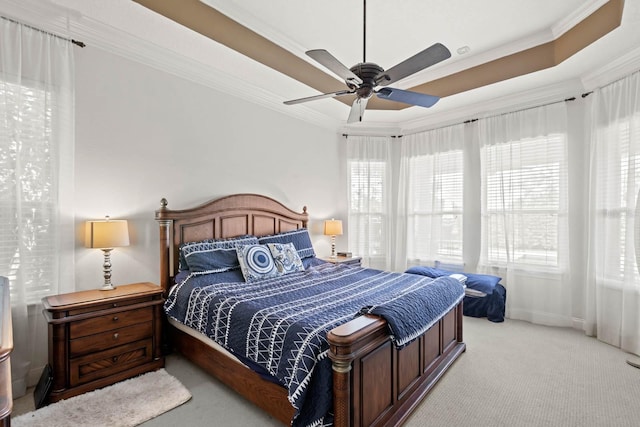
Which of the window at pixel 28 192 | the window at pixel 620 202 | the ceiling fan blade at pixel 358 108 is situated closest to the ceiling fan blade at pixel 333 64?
the ceiling fan blade at pixel 358 108

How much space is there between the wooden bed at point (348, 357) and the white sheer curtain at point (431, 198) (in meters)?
1.89

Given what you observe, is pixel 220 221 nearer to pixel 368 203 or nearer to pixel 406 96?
pixel 406 96

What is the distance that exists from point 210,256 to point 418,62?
2.36 meters

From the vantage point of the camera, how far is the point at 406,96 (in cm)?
247

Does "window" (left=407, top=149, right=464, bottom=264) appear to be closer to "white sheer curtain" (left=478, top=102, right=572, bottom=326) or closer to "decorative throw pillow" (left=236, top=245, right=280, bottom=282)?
"white sheer curtain" (left=478, top=102, right=572, bottom=326)

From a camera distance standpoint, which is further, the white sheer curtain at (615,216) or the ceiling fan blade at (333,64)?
the white sheer curtain at (615,216)

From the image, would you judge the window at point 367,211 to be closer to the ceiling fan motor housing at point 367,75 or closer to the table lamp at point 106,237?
the ceiling fan motor housing at point 367,75

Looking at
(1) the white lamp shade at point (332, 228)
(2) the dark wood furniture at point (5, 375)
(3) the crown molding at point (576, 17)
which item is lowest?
(2) the dark wood furniture at point (5, 375)

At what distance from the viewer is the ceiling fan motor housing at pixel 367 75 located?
2.16 m

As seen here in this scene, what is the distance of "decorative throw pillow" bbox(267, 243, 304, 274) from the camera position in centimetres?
318

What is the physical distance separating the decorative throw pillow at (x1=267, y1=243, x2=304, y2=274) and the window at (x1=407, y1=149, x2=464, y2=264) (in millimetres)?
2293

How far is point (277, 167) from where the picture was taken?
4.17m

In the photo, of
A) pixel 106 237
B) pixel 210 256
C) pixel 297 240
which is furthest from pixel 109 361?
pixel 297 240

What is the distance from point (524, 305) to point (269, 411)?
11.4 feet
